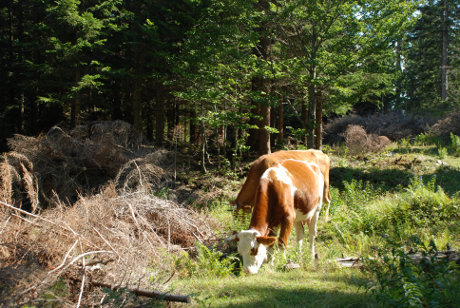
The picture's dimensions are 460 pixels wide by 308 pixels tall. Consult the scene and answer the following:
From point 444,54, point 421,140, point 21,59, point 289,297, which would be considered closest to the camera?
point 289,297

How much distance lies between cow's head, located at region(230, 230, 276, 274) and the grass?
16 centimetres

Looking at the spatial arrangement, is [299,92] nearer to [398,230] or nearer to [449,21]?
[398,230]

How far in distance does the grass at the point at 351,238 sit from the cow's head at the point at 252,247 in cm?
16

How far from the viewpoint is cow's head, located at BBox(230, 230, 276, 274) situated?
5070 mm

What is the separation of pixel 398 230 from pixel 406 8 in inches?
274

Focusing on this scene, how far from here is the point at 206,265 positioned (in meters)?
5.46

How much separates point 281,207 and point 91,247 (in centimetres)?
301

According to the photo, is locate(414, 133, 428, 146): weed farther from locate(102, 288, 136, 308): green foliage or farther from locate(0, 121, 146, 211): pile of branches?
locate(102, 288, 136, 308): green foliage

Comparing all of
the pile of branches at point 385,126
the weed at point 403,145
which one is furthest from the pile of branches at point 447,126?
the weed at point 403,145

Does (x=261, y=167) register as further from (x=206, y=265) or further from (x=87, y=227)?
(x=87, y=227)

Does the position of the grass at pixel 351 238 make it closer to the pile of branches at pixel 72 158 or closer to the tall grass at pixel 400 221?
the tall grass at pixel 400 221

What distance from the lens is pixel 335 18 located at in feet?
34.1

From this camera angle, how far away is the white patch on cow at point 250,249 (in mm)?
5078

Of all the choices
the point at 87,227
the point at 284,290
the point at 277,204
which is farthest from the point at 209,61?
the point at 284,290
